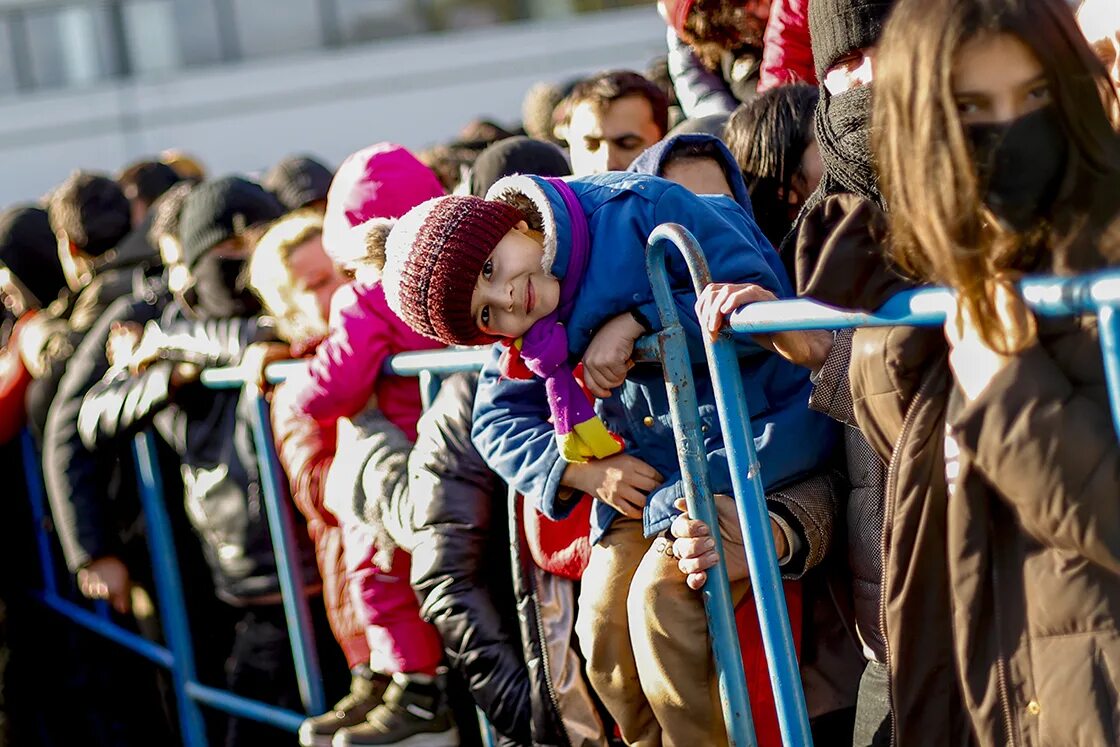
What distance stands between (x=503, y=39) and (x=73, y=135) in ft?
17.8

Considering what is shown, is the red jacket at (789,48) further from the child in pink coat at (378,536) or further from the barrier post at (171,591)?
the barrier post at (171,591)

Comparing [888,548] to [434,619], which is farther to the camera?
[434,619]

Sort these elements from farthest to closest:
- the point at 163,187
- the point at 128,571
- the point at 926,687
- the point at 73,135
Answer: the point at 73,135
the point at 163,187
the point at 128,571
the point at 926,687

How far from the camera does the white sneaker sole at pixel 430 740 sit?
12.1 feet

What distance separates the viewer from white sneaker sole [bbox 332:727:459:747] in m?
3.68

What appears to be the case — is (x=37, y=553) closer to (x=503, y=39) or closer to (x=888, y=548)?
(x=888, y=548)

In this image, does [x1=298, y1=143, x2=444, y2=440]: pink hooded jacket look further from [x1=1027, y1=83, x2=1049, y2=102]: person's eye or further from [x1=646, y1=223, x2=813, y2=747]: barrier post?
[x1=1027, y1=83, x2=1049, y2=102]: person's eye

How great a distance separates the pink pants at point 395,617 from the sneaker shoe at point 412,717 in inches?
1.5

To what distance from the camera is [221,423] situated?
14.9 feet

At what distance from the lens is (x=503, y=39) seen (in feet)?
64.4

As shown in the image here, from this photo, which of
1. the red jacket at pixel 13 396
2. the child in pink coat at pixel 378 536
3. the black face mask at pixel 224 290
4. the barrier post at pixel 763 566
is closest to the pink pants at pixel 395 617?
the child in pink coat at pixel 378 536

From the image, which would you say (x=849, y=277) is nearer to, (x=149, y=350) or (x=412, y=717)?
(x=412, y=717)

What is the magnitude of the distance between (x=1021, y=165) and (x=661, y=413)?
3.34 feet

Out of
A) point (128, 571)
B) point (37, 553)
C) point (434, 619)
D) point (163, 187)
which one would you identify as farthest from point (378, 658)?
point (163, 187)
